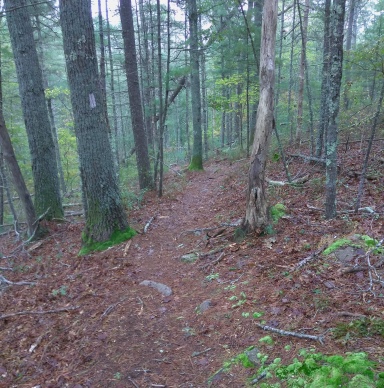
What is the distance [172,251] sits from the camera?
6699 millimetres

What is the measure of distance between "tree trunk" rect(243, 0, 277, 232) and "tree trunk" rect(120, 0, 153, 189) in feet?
22.3

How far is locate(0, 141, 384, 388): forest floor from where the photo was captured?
329cm

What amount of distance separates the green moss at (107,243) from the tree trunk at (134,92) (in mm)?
5174

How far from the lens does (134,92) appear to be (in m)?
11.4

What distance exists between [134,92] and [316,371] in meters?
10.8

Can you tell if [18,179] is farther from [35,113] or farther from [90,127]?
[90,127]

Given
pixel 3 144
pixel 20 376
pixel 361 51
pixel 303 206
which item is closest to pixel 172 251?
pixel 303 206

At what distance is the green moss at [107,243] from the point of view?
6.77 meters

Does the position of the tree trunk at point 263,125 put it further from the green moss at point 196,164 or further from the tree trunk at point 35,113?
the green moss at point 196,164

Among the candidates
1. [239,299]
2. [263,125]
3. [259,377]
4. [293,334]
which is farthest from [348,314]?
[263,125]

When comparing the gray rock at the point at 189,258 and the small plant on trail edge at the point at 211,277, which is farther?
the gray rock at the point at 189,258

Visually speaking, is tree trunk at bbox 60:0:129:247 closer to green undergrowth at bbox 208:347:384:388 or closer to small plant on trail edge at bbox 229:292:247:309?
small plant on trail edge at bbox 229:292:247:309

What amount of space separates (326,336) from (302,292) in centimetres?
84

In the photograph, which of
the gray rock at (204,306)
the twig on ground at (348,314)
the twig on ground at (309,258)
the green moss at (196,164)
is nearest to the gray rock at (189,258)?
the gray rock at (204,306)
